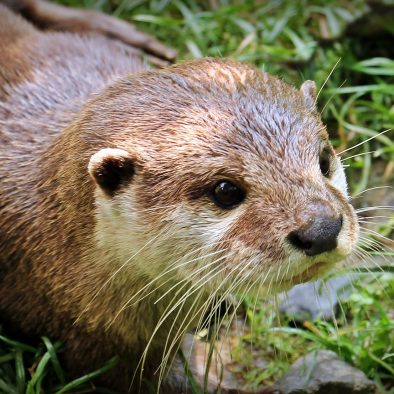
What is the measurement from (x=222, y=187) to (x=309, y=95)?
1.80 feet

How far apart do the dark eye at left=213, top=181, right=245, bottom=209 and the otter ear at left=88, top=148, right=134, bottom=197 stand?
0.27 m

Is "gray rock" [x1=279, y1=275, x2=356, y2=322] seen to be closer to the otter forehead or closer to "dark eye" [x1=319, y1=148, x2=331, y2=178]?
"dark eye" [x1=319, y1=148, x2=331, y2=178]

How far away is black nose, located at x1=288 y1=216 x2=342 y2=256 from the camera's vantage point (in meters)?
2.26

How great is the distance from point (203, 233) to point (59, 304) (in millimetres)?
736

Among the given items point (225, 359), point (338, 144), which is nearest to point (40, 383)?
point (225, 359)

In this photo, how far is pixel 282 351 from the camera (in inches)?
134

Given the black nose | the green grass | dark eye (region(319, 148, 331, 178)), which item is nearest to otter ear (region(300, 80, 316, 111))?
dark eye (region(319, 148, 331, 178))

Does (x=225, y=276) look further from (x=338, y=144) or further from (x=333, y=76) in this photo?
(x=333, y=76)

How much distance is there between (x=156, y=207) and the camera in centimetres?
251

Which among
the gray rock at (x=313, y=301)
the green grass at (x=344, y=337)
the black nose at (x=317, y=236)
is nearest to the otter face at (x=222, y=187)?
the black nose at (x=317, y=236)

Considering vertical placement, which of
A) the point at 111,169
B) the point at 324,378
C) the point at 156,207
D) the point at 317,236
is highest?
the point at 111,169

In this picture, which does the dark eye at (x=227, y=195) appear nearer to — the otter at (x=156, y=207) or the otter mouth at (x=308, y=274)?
the otter at (x=156, y=207)

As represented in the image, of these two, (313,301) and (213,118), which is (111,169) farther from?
(313,301)

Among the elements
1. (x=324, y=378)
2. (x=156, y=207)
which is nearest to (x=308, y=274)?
(x=156, y=207)
